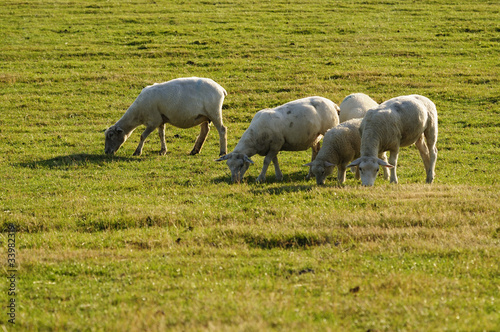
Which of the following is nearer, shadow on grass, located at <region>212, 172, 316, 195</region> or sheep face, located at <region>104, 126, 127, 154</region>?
shadow on grass, located at <region>212, 172, 316, 195</region>

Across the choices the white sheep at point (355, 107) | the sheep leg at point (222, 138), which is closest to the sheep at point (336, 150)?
the white sheep at point (355, 107)

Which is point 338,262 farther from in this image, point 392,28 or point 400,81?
point 392,28

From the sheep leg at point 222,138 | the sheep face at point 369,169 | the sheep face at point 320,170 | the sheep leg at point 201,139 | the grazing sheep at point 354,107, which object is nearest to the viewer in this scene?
the sheep face at point 369,169

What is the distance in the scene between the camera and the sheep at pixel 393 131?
13773 mm

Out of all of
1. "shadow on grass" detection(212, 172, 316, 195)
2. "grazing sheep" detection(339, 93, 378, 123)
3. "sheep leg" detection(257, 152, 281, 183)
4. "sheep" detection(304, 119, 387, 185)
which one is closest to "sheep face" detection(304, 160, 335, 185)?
"sheep" detection(304, 119, 387, 185)

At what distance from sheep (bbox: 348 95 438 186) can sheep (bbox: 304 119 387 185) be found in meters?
0.51

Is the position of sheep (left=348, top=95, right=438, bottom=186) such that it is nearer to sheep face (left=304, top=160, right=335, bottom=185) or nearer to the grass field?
the grass field

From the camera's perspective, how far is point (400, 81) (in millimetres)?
27203

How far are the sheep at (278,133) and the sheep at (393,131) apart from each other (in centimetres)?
183

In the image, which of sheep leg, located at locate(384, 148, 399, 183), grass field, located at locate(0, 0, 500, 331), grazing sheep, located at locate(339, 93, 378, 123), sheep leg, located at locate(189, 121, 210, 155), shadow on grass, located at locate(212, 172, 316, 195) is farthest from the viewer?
sheep leg, located at locate(189, 121, 210, 155)

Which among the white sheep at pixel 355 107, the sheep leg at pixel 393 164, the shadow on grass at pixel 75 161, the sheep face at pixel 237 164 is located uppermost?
the white sheep at pixel 355 107

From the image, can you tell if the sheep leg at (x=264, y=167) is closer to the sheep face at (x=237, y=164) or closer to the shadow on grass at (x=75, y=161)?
the sheep face at (x=237, y=164)

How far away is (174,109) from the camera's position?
18734 millimetres

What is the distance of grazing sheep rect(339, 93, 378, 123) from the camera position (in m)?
16.9
